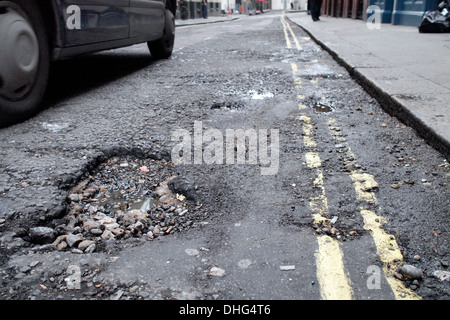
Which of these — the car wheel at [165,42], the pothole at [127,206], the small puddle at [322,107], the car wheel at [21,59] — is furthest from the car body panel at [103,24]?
the small puddle at [322,107]

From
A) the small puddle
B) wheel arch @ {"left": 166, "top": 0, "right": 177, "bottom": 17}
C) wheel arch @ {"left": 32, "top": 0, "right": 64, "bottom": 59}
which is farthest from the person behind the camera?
wheel arch @ {"left": 166, "top": 0, "right": 177, "bottom": 17}

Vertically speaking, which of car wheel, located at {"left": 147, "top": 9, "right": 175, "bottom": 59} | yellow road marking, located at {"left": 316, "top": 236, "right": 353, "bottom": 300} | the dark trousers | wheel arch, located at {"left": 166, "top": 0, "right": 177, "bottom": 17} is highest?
the dark trousers

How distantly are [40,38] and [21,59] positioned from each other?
39 centimetres

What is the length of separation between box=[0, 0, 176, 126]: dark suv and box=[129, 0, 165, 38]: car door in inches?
12.9

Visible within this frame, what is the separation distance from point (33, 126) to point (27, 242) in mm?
1802

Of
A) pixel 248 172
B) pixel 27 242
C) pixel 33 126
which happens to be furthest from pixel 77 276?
pixel 33 126

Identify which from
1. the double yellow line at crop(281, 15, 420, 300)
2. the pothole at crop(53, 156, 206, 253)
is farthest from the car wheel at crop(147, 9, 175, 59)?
the double yellow line at crop(281, 15, 420, 300)

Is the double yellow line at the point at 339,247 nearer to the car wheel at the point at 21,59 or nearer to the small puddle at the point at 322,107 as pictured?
the small puddle at the point at 322,107

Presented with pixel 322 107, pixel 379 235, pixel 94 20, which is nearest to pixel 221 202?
pixel 379 235

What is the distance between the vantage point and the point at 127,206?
7.11ft

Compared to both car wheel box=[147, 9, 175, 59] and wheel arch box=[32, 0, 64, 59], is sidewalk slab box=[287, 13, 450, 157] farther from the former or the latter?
wheel arch box=[32, 0, 64, 59]

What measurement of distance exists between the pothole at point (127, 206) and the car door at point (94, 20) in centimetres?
188

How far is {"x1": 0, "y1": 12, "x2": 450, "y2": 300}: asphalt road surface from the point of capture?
5.01 feet

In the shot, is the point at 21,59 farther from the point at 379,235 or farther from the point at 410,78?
the point at 410,78
